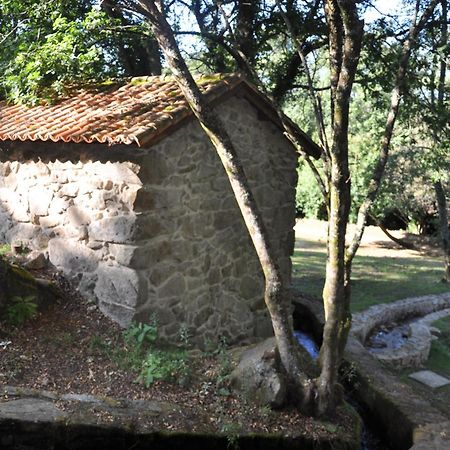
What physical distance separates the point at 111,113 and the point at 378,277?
10.6 metres

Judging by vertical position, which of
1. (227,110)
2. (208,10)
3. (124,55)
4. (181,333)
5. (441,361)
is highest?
(208,10)

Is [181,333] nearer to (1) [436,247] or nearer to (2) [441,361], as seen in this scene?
(2) [441,361]

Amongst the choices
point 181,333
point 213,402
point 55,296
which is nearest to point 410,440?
point 213,402

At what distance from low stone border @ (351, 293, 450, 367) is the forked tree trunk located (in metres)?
3.44

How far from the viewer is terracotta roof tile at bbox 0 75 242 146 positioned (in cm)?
564

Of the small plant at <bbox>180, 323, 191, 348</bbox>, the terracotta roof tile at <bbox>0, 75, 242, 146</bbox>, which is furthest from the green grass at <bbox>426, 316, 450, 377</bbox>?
the terracotta roof tile at <bbox>0, 75, 242, 146</bbox>

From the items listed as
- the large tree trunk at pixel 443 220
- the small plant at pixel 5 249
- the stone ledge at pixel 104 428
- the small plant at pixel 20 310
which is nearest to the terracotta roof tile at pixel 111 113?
the small plant at pixel 5 249

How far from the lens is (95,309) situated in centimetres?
633

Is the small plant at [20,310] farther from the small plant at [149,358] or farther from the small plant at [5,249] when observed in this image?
the small plant at [5,249]

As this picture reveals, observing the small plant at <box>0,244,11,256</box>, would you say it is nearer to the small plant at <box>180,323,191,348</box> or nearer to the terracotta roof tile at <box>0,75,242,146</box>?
the terracotta roof tile at <box>0,75,242,146</box>

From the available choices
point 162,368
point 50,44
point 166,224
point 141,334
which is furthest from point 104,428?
point 50,44

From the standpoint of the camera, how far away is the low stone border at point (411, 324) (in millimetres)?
8656

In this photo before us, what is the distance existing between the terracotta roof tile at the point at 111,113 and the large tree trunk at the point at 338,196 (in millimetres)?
1665

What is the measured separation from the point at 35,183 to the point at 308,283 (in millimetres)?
8240
